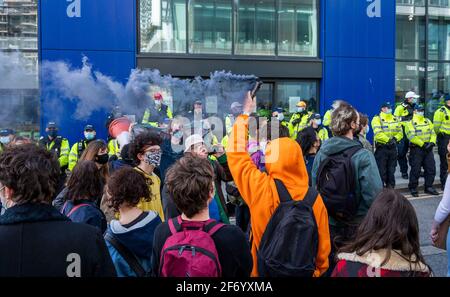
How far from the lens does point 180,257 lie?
2.68 metres

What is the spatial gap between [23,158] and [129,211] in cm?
107

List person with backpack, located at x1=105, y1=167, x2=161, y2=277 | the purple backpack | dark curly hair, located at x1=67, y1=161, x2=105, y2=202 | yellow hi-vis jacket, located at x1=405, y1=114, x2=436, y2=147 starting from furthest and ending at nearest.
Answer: yellow hi-vis jacket, located at x1=405, y1=114, x2=436, y2=147 < dark curly hair, located at x1=67, y1=161, x2=105, y2=202 < person with backpack, located at x1=105, y1=167, x2=161, y2=277 < the purple backpack

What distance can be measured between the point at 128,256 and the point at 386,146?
345 inches

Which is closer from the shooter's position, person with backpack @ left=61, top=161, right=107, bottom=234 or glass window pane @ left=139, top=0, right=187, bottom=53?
person with backpack @ left=61, top=161, right=107, bottom=234

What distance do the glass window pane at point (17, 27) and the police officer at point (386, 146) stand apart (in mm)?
8850

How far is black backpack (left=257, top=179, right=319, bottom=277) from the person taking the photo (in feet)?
9.87

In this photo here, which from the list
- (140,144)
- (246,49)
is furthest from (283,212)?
(246,49)

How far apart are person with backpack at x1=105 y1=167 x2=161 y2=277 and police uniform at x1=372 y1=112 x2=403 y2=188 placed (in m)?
8.29

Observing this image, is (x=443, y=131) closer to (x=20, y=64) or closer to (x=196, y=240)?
(x=196, y=240)

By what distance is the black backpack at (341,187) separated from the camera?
158 inches

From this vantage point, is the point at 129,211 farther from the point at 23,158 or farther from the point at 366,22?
the point at 366,22

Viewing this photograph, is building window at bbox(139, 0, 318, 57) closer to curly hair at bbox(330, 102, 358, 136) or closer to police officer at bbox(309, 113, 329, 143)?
police officer at bbox(309, 113, 329, 143)

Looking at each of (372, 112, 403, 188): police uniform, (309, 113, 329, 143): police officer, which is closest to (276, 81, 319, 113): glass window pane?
(309, 113, 329, 143): police officer

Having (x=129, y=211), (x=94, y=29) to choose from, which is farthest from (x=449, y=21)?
(x=129, y=211)
